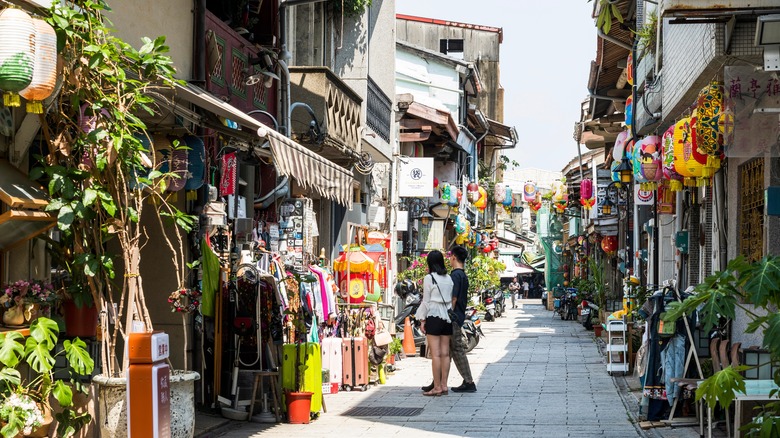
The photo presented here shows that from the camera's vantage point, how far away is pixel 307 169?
1176 centimetres

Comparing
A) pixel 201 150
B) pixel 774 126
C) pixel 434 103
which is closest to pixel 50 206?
pixel 201 150

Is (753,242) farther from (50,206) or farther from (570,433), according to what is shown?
(50,206)

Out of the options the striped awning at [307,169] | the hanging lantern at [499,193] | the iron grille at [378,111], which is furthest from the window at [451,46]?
the striped awning at [307,169]

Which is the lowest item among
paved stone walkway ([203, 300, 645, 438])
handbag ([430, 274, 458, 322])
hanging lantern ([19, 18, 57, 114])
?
paved stone walkway ([203, 300, 645, 438])

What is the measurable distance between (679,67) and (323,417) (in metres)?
6.09

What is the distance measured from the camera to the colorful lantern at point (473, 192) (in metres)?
42.3

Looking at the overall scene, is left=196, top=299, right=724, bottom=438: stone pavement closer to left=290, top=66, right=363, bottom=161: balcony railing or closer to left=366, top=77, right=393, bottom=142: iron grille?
left=290, top=66, right=363, bottom=161: balcony railing

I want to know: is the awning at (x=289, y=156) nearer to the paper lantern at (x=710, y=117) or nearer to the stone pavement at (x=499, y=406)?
the stone pavement at (x=499, y=406)

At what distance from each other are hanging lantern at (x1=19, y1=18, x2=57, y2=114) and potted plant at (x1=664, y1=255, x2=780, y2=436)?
504 cm

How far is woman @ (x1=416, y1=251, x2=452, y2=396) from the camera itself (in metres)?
15.6

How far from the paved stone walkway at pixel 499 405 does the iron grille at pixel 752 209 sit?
251cm

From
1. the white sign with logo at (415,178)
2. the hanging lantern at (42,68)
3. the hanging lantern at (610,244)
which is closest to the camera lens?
the hanging lantern at (42,68)

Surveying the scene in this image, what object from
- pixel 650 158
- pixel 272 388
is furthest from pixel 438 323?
pixel 650 158

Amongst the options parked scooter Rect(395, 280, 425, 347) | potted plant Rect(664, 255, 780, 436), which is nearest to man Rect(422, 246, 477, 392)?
parked scooter Rect(395, 280, 425, 347)
